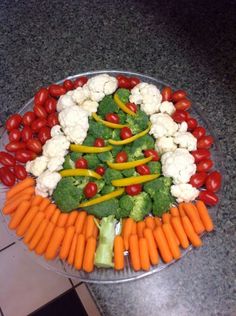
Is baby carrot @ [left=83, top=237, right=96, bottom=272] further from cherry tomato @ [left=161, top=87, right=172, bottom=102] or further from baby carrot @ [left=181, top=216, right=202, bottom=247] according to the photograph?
cherry tomato @ [left=161, top=87, right=172, bottom=102]

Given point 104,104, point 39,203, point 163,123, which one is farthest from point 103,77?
point 39,203

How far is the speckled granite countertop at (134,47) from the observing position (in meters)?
1.07

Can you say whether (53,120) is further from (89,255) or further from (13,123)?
(89,255)

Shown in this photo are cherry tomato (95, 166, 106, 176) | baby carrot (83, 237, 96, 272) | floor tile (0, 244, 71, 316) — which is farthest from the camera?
floor tile (0, 244, 71, 316)

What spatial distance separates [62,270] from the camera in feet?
2.61

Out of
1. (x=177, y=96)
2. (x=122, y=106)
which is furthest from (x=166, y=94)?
(x=122, y=106)

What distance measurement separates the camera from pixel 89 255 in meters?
0.78

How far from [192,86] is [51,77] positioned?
447mm

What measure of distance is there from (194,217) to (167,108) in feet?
1.00

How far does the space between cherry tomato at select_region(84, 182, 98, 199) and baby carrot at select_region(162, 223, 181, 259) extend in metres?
0.18

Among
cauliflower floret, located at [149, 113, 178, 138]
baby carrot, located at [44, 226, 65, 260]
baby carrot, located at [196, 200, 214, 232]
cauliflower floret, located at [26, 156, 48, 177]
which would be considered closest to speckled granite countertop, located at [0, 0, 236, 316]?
baby carrot, located at [196, 200, 214, 232]

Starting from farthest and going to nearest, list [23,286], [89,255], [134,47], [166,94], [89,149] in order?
[23,286], [134,47], [166,94], [89,149], [89,255]

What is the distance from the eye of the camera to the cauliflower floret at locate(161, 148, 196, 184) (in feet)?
2.78

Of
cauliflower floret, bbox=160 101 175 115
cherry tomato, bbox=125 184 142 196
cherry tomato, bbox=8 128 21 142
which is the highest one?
cherry tomato, bbox=8 128 21 142
